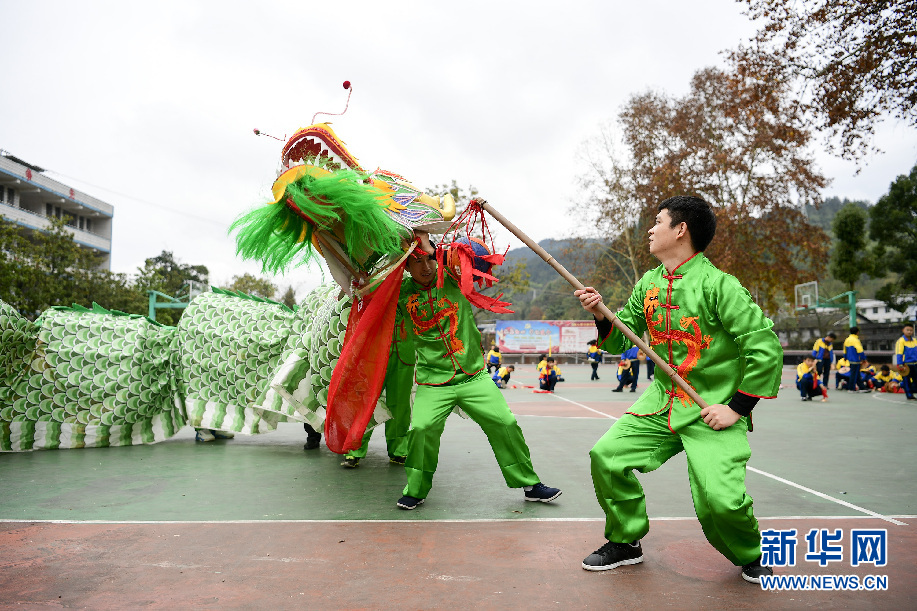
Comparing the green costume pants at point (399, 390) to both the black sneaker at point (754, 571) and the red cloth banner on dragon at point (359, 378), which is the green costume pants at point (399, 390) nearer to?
the red cloth banner on dragon at point (359, 378)

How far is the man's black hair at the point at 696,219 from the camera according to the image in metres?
3.43

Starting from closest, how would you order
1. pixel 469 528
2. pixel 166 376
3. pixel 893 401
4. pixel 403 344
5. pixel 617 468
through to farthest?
pixel 617 468
pixel 469 528
pixel 403 344
pixel 166 376
pixel 893 401

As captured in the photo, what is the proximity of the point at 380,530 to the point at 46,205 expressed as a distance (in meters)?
42.9

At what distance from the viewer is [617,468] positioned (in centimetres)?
327

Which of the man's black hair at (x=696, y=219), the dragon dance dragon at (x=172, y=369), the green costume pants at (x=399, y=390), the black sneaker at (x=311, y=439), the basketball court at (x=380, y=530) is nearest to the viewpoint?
the basketball court at (x=380, y=530)

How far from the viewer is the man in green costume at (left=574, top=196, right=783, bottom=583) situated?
9.98 feet

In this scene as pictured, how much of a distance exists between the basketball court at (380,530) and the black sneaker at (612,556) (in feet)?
0.13

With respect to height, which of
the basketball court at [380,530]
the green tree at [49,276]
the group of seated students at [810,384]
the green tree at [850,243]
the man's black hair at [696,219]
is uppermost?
Result: the green tree at [850,243]

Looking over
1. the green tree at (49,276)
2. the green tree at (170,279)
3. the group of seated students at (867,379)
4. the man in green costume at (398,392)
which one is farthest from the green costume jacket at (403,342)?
the green tree at (170,279)

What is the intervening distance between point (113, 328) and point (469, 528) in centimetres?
499

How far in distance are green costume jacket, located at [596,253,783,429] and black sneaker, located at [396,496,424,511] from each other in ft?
5.69

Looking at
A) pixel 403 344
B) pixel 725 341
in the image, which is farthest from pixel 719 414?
pixel 403 344

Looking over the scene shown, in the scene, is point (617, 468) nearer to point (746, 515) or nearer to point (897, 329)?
point (746, 515)

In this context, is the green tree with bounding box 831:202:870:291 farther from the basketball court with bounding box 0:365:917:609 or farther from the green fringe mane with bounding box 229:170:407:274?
the green fringe mane with bounding box 229:170:407:274
